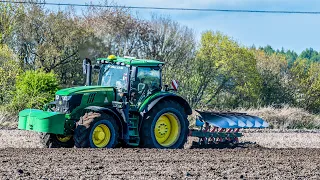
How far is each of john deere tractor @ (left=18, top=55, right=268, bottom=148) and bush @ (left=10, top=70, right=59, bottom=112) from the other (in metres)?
9.50

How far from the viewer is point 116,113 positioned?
1489 cm

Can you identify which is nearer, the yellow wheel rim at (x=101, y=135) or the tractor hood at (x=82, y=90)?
the yellow wheel rim at (x=101, y=135)

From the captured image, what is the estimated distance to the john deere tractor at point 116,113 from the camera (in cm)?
1423

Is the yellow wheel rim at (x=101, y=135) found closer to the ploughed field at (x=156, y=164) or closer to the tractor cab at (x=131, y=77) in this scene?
the ploughed field at (x=156, y=164)

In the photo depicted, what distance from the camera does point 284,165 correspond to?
503 inches

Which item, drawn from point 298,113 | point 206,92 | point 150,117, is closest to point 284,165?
point 150,117

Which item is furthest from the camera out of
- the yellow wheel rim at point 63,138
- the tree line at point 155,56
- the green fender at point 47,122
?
the tree line at point 155,56

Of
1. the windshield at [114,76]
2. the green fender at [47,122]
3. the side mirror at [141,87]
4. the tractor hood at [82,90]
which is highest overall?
the windshield at [114,76]

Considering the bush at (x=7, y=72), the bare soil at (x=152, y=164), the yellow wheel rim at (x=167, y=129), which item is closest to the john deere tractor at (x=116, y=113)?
the yellow wheel rim at (x=167, y=129)

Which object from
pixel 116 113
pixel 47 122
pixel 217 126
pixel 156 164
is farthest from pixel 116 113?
pixel 217 126

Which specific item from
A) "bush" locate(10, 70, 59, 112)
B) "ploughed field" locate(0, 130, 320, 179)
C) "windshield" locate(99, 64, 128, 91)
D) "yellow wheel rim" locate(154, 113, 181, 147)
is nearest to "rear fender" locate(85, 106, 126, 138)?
"windshield" locate(99, 64, 128, 91)

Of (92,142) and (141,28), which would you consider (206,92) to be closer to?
(141,28)

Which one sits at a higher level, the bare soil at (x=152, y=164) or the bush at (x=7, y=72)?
the bush at (x=7, y=72)

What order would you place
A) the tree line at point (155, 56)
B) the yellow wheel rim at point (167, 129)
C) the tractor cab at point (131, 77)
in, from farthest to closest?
1. the tree line at point (155, 56)
2. the yellow wheel rim at point (167, 129)
3. the tractor cab at point (131, 77)
